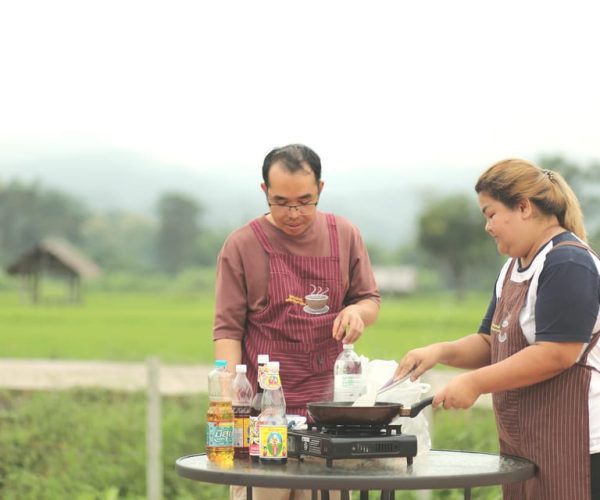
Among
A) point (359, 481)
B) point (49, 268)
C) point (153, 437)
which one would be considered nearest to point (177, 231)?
point (49, 268)

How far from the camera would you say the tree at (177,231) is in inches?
2734

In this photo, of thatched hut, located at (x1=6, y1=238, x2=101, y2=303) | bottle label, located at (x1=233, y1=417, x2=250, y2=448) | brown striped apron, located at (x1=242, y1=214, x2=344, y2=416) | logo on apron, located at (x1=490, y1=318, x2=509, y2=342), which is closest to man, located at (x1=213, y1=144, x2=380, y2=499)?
brown striped apron, located at (x1=242, y1=214, x2=344, y2=416)

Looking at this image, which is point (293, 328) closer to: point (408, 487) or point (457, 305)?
point (408, 487)

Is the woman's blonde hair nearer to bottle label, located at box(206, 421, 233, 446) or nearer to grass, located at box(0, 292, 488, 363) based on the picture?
bottle label, located at box(206, 421, 233, 446)

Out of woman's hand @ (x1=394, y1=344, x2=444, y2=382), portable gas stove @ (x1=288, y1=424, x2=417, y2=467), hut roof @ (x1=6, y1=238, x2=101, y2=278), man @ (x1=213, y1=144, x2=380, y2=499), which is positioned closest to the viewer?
portable gas stove @ (x1=288, y1=424, x2=417, y2=467)

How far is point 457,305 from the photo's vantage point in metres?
40.2

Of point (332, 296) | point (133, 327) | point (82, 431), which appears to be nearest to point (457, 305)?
point (133, 327)

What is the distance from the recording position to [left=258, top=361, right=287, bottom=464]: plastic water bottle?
10.2ft

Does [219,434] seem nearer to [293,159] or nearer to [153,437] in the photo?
[293,159]

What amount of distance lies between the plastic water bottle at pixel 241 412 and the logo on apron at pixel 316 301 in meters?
0.46

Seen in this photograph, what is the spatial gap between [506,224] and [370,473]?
2.70 feet

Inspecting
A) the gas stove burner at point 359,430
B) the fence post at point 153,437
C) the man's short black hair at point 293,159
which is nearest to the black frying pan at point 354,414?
the gas stove burner at point 359,430

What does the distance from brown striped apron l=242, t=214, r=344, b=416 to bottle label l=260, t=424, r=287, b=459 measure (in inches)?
22.4

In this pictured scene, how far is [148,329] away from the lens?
1025 inches
